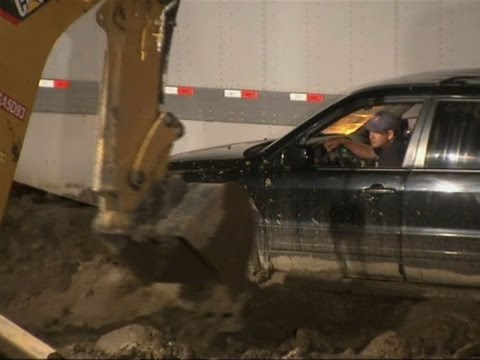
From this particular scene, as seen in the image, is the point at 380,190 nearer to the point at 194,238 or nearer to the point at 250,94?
the point at 194,238

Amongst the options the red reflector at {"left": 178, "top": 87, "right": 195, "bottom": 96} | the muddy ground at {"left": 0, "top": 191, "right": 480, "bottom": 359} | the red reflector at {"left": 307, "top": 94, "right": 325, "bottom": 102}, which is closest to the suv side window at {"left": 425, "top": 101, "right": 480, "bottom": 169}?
the muddy ground at {"left": 0, "top": 191, "right": 480, "bottom": 359}

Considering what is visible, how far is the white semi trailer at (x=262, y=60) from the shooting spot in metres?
7.59

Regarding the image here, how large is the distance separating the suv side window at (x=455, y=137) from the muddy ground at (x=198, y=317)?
1.05m

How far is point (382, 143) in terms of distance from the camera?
18.8 ft

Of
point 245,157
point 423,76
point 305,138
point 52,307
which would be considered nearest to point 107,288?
point 52,307

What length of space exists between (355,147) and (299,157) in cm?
48

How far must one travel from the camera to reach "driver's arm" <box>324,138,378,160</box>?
5.78 metres

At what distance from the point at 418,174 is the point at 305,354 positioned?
1.65 m

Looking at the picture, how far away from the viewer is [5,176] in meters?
3.92

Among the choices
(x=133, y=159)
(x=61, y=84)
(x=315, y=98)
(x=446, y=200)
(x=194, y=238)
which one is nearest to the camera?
(x=194, y=238)

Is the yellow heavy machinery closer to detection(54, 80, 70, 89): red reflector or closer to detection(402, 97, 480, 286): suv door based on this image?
detection(402, 97, 480, 286): suv door

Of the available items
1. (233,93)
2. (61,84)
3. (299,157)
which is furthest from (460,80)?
(61,84)

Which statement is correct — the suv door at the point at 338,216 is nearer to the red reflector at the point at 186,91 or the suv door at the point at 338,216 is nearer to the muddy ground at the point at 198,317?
the muddy ground at the point at 198,317

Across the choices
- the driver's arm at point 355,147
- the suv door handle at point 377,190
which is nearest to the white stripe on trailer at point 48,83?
the driver's arm at point 355,147
